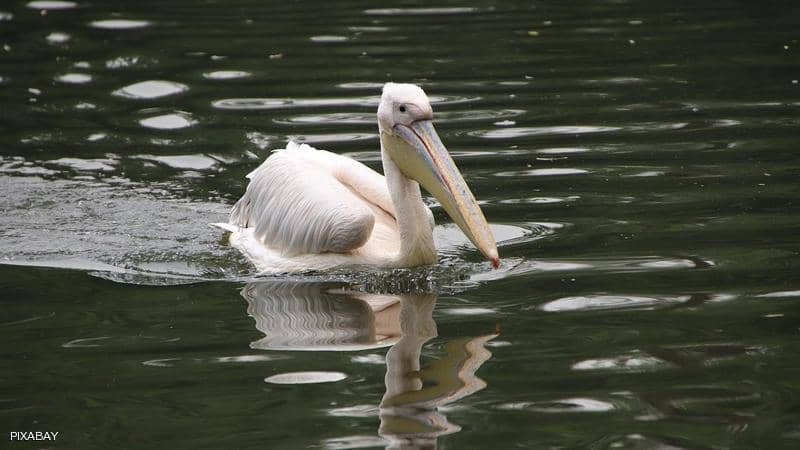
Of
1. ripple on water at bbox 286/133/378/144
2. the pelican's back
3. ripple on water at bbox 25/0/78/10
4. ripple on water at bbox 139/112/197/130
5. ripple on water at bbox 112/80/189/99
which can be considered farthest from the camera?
ripple on water at bbox 25/0/78/10

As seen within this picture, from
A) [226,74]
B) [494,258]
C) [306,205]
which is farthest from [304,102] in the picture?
[494,258]

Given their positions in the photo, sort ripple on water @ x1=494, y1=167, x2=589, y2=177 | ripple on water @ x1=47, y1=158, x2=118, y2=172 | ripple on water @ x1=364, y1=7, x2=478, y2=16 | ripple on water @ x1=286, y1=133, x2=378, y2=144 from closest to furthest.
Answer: ripple on water @ x1=494, y1=167, x2=589, y2=177 < ripple on water @ x1=47, y1=158, x2=118, y2=172 < ripple on water @ x1=286, y1=133, x2=378, y2=144 < ripple on water @ x1=364, y1=7, x2=478, y2=16

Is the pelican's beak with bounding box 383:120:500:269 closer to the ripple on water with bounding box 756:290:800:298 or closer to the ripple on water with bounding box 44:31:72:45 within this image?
the ripple on water with bounding box 756:290:800:298

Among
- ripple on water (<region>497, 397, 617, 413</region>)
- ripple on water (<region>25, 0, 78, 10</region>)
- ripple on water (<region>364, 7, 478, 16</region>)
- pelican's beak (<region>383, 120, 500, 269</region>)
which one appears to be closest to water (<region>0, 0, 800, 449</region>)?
ripple on water (<region>497, 397, 617, 413</region>)

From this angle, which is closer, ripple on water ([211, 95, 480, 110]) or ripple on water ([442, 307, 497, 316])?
ripple on water ([442, 307, 497, 316])

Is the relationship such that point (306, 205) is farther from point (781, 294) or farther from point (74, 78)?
point (74, 78)

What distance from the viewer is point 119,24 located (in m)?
11.9

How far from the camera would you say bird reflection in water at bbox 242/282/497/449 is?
419cm

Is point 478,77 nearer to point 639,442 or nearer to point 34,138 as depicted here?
point 34,138

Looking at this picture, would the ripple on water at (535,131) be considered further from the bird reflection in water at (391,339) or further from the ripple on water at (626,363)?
the ripple on water at (626,363)

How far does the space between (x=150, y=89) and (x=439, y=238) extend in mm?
3871

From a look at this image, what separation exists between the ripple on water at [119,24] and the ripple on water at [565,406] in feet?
27.0

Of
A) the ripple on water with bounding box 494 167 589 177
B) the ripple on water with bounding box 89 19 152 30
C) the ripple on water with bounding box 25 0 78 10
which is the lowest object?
the ripple on water with bounding box 494 167 589 177

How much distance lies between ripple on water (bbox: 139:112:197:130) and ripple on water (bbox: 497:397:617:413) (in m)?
5.05
